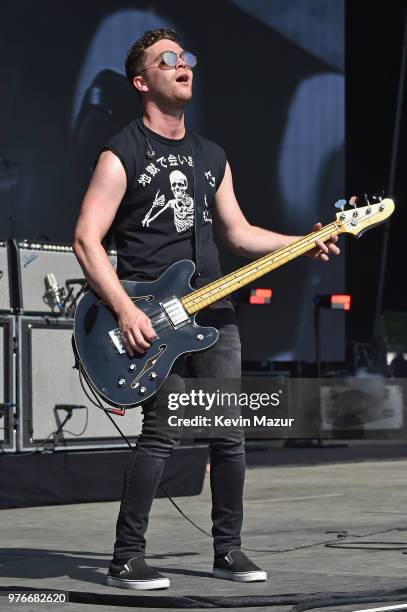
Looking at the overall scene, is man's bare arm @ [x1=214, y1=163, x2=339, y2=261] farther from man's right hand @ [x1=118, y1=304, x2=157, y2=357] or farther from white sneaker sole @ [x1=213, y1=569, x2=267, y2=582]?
→ white sneaker sole @ [x1=213, y1=569, x2=267, y2=582]

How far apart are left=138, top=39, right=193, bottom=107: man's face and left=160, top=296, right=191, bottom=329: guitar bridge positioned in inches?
29.7

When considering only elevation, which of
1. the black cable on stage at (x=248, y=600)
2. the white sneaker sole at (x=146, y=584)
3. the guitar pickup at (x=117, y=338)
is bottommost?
the black cable on stage at (x=248, y=600)

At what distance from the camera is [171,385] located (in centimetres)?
430

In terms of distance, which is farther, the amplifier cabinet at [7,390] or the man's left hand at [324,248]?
the amplifier cabinet at [7,390]

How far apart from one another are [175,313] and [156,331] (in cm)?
9

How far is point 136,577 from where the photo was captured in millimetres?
4195

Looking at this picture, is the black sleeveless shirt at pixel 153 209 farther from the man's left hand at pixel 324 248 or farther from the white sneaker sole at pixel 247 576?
the white sneaker sole at pixel 247 576

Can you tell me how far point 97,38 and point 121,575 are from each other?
10.3 metres

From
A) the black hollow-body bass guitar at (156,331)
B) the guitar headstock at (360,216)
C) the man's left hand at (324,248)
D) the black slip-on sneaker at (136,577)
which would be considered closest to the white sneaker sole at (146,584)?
the black slip-on sneaker at (136,577)

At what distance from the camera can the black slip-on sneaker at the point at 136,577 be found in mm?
4172

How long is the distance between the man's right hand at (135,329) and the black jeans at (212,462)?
0.18 meters

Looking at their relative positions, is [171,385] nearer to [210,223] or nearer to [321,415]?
[210,223]

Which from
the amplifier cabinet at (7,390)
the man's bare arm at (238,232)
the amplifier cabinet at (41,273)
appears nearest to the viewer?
the man's bare arm at (238,232)

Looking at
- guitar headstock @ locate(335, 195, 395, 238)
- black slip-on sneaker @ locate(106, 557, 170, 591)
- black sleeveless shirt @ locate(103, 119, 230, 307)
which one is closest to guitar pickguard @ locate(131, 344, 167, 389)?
black sleeveless shirt @ locate(103, 119, 230, 307)
